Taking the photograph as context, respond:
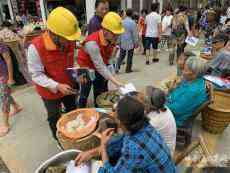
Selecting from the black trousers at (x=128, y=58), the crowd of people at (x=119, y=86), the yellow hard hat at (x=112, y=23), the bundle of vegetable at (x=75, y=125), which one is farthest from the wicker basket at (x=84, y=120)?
the black trousers at (x=128, y=58)

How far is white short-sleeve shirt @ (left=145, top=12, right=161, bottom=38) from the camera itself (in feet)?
17.6

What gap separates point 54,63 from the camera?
76.3 inches

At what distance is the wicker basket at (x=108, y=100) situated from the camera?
7.84 ft

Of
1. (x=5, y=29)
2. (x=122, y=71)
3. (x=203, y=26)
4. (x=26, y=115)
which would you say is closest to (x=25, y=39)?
(x=5, y=29)

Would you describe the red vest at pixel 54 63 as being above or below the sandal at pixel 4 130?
above

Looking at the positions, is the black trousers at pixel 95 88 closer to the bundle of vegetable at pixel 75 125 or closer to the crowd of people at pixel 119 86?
the crowd of people at pixel 119 86

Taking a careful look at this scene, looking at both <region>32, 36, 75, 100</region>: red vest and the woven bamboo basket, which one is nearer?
<region>32, 36, 75, 100</region>: red vest

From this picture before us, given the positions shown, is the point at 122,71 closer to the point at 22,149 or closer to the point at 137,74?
the point at 137,74

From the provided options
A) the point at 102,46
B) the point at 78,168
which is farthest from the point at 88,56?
the point at 78,168

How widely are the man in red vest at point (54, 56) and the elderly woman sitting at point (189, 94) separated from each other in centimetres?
107

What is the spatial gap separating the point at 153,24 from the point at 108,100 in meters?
3.53

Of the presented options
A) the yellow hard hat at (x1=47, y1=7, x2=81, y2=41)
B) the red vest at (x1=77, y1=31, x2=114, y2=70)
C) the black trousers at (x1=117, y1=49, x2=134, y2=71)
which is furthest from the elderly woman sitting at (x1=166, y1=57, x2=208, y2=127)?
the black trousers at (x1=117, y1=49, x2=134, y2=71)

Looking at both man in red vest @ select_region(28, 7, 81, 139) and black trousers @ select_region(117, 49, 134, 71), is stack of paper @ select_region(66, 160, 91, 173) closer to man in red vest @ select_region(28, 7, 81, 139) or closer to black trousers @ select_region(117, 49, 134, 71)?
man in red vest @ select_region(28, 7, 81, 139)

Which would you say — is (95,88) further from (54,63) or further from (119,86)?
(54,63)
